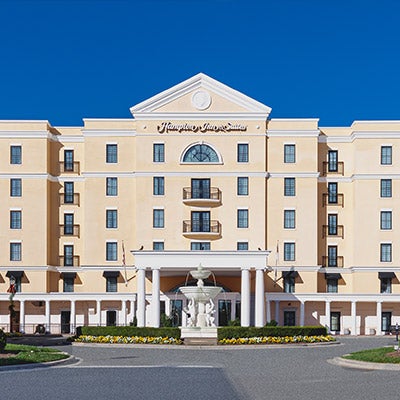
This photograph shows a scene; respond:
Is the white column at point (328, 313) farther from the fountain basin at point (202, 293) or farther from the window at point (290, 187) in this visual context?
the fountain basin at point (202, 293)

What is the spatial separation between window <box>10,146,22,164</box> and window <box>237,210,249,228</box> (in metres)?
17.2

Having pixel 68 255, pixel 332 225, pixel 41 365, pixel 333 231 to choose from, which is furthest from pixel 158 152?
pixel 41 365

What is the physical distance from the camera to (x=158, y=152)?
6150cm

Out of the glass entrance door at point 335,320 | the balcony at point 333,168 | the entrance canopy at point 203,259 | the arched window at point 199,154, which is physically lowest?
the glass entrance door at point 335,320

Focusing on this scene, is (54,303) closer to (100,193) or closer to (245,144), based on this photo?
(100,193)

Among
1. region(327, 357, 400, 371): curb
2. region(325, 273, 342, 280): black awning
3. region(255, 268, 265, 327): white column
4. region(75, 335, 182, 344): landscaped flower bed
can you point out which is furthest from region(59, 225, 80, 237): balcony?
region(327, 357, 400, 371): curb

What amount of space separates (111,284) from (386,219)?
21.4 m

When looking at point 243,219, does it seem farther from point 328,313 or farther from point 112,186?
point 112,186

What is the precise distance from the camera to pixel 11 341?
4328 centimetres

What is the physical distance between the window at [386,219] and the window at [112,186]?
66.8 ft

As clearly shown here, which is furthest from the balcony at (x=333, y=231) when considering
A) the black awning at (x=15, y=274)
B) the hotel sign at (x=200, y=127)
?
the black awning at (x=15, y=274)

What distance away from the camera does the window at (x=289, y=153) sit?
2447 inches

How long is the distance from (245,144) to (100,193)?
11.6 meters

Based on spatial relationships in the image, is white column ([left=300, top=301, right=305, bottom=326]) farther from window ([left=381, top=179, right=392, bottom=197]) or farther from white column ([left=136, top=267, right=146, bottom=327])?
white column ([left=136, top=267, right=146, bottom=327])
